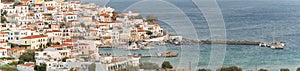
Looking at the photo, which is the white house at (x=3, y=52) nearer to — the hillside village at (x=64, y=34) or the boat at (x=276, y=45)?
the hillside village at (x=64, y=34)

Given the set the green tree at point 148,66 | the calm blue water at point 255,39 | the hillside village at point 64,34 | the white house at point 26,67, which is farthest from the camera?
the calm blue water at point 255,39

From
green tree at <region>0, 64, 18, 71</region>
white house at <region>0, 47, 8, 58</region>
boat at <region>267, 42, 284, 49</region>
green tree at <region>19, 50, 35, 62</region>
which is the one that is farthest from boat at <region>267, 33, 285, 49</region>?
green tree at <region>0, 64, 18, 71</region>

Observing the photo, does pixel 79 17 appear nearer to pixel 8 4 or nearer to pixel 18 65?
pixel 8 4

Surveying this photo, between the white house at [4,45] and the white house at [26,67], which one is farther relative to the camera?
the white house at [4,45]

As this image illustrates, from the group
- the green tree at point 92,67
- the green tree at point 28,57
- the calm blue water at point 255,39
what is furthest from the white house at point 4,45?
the green tree at point 92,67

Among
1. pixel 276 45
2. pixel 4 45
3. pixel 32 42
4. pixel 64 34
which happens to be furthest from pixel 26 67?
pixel 276 45

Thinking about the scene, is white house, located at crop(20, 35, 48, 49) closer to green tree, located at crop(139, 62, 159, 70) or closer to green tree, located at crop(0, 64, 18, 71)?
green tree, located at crop(0, 64, 18, 71)

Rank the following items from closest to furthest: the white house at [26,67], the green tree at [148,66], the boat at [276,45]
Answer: the green tree at [148,66], the white house at [26,67], the boat at [276,45]

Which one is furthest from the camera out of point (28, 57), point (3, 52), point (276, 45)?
point (276, 45)

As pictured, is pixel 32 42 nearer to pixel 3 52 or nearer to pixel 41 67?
pixel 3 52
